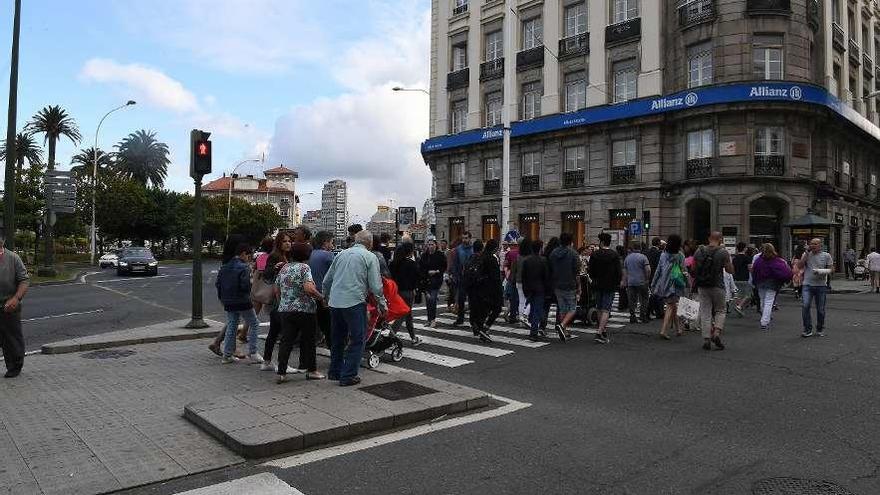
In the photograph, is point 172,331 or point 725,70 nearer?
point 172,331

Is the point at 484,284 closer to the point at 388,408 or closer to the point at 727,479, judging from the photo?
the point at 388,408

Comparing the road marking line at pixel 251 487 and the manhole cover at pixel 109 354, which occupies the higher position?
the manhole cover at pixel 109 354

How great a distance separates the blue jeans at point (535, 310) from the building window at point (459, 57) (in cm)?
3042

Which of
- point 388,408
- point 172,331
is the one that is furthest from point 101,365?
point 388,408

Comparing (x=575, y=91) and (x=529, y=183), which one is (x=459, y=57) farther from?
(x=529, y=183)

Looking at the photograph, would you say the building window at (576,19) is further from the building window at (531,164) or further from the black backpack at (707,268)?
the black backpack at (707,268)

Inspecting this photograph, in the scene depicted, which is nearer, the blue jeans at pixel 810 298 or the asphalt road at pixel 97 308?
the blue jeans at pixel 810 298

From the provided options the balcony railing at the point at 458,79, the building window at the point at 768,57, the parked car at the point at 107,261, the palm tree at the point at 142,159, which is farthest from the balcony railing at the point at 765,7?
the palm tree at the point at 142,159

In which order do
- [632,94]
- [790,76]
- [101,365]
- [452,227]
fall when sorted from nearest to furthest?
1. [101,365]
2. [790,76]
3. [632,94]
4. [452,227]

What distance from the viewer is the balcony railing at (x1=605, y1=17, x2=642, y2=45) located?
30281 mm

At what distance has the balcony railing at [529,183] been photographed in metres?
34.4

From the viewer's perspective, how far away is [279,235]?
28.6ft

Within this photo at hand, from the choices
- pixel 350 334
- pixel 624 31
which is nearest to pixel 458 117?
pixel 624 31

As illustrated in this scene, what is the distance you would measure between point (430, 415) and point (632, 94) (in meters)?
28.1
